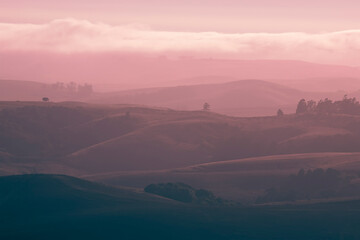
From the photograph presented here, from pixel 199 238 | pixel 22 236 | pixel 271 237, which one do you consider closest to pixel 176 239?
pixel 199 238

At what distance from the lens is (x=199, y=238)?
651ft

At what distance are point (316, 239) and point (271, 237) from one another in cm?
1018

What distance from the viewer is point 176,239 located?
199 meters

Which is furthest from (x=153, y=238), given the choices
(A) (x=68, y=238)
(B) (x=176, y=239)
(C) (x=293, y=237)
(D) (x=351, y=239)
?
(D) (x=351, y=239)

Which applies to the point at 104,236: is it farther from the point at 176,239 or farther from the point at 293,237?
the point at 293,237

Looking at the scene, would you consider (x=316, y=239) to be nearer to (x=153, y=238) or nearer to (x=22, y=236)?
(x=153, y=238)

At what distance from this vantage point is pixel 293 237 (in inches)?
7830

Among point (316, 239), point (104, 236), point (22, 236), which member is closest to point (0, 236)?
point (22, 236)

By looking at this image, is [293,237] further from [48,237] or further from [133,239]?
[48,237]

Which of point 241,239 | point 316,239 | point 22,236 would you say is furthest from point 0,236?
point 316,239

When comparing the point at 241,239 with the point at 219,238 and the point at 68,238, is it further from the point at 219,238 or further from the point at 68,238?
the point at 68,238

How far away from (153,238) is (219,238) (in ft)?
49.3

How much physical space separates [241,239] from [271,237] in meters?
7.03

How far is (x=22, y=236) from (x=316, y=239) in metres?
66.4
